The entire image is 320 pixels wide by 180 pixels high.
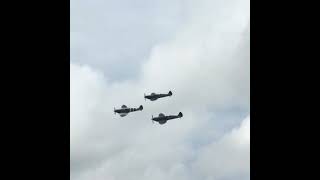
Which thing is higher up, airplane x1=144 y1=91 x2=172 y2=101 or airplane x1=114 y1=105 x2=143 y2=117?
airplane x1=144 y1=91 x2=172 y2=101

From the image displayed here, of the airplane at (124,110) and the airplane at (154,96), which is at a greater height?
the airplane at (154,96)
